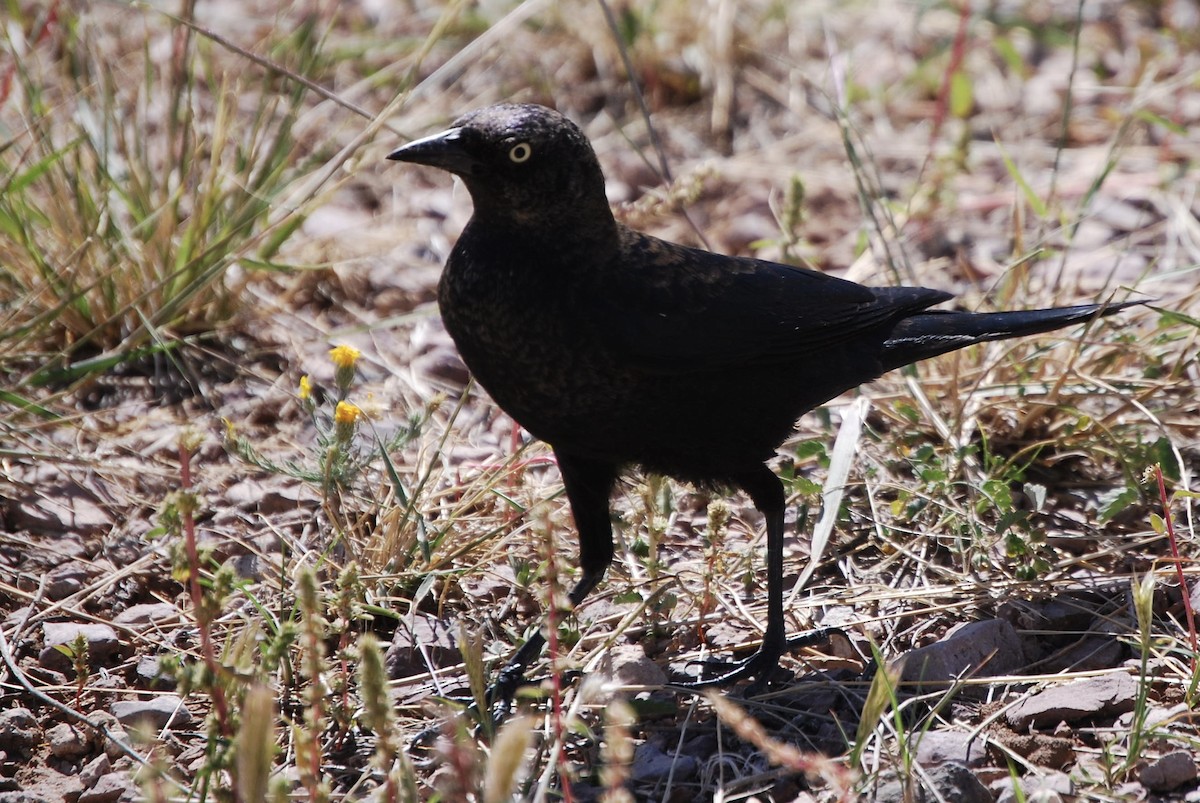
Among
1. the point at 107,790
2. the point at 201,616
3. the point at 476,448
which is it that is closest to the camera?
the point at 201,616

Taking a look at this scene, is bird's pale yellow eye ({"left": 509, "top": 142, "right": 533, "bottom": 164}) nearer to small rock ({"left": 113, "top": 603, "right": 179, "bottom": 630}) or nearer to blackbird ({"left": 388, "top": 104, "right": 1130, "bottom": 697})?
blackbird ({"left": 388, "top": 104, "right": 1130, "bottom": 697})

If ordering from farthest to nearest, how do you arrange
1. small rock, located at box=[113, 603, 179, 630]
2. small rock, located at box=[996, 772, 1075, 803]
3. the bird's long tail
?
the bird's long tail, small rock, located at box=[113, 603, 179, 630], small rock, located at box=[996, 772, 1075, 803]

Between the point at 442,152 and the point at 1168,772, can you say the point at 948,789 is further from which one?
A: the point at 442,152

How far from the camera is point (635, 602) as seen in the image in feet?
10.1

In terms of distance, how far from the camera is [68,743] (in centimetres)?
273

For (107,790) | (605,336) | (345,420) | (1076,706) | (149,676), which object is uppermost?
(605,336)

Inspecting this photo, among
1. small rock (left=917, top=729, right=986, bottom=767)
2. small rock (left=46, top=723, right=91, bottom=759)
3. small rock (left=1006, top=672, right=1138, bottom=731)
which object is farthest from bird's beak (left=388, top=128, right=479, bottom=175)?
small rock (left=1006, top=672, right=1138, bottom=731)

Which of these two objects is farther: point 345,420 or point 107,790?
point 345,420

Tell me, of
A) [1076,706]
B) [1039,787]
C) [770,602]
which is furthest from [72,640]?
[1076,706]

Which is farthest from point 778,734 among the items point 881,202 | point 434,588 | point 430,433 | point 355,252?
point 355,252

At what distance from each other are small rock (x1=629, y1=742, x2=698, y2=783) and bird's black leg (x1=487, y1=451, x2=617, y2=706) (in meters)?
0.42

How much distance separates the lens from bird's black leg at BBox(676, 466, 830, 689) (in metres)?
3.01

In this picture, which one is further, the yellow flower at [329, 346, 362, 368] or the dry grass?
the yellow flower at [329, 346, 362, 368]

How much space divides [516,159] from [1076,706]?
1692 mm
